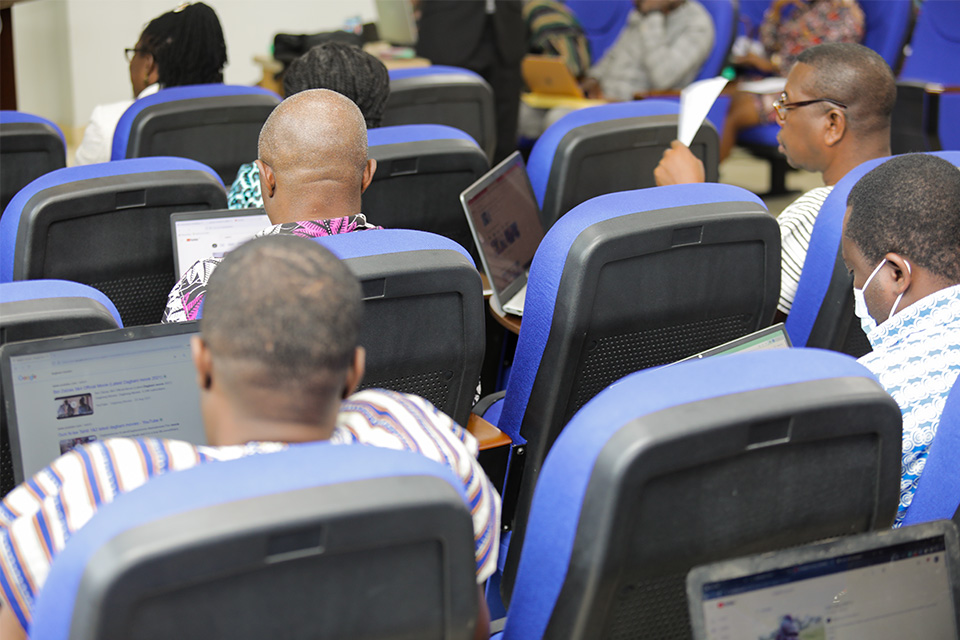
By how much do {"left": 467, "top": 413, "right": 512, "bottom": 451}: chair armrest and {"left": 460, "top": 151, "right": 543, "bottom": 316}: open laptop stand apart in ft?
1.58

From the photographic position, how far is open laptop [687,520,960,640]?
104cm

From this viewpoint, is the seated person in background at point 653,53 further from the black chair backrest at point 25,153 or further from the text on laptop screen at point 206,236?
the text on laptop screen at point 206,236

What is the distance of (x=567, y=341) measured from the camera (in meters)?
1.72

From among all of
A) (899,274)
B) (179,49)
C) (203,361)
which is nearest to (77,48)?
(179,49)

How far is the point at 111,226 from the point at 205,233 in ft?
0.57

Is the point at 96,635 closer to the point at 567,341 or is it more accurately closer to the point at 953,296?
the point at 567,341

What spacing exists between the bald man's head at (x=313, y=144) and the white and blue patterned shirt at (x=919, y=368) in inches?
38.3

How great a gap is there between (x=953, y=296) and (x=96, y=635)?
126 centimetres

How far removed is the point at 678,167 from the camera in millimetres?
2572

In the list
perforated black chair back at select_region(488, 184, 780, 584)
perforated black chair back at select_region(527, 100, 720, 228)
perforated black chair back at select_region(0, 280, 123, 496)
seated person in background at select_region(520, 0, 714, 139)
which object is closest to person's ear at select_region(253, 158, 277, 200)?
perforated black chair back at select_region(488, 184, 780, 584)

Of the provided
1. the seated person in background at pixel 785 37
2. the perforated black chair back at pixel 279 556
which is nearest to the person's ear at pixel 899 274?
the perforated black chair back at pixel 279 556

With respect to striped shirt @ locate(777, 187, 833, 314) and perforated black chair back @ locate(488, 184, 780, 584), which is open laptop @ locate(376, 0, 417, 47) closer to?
striped shirt @ locate(777, 187, 833, 314)

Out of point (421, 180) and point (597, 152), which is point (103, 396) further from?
point (597, 152)

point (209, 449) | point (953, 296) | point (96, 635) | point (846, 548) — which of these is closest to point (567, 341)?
point (953, 296)
